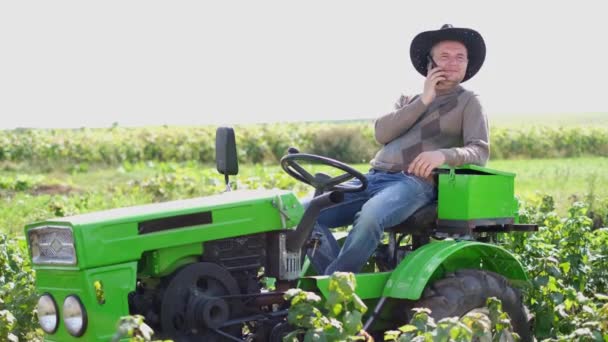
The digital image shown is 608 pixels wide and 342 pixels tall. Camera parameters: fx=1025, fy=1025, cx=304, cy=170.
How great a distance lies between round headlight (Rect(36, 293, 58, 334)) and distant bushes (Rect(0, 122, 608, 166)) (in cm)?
2275

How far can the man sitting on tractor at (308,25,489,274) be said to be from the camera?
5.62 metres

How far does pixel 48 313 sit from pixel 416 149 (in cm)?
234

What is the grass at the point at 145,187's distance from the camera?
45.5 ft

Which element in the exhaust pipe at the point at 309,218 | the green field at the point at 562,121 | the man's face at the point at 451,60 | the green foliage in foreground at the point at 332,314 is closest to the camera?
the green foliage in foreground at the point at 332,314

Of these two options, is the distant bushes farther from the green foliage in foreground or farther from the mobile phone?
the green foliage in foreground

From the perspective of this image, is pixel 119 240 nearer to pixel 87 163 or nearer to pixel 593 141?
pixel 87 163

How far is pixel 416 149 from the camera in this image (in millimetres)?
6125

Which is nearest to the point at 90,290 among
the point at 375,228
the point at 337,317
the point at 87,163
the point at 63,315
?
the point at 63,315

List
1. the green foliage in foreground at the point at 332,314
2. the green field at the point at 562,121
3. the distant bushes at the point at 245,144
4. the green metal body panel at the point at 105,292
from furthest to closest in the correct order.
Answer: the green field at the point at 562,121 < the distant bushes at the point at 245,144 < the green metal body panel at the point at 105,292 < the green foliage in foreground at the point at 332,314

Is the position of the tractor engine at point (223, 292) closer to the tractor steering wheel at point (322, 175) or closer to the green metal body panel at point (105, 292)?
the green metal body panel at point (105, 292)

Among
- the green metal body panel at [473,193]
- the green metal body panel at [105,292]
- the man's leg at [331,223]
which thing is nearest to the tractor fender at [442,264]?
the green metal body panel at [473,193]

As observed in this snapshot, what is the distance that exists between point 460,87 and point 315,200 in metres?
1.37

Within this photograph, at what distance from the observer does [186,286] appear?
518 cm

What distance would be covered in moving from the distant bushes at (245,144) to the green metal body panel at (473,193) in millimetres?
21718
